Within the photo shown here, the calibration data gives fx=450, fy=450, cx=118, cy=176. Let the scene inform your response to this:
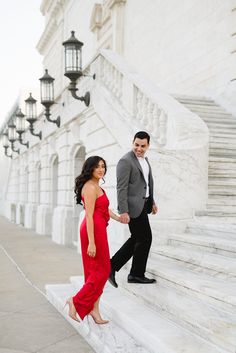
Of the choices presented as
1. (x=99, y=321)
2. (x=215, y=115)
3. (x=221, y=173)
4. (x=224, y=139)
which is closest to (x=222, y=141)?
(x=224, y=139)

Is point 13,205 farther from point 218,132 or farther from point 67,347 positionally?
point 67,347

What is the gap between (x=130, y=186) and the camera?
4910mm

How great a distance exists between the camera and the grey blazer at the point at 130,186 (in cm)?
479

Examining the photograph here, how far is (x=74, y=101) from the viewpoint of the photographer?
11969mm

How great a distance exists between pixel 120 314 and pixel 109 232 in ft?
10.0

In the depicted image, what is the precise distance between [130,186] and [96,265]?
0.96 meters

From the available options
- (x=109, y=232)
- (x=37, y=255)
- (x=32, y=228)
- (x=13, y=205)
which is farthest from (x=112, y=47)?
(x=109, y=232)

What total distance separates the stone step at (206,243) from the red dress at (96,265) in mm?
1277

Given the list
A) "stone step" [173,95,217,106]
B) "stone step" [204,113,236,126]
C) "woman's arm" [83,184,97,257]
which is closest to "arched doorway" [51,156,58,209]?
"stone step" [173,95,217,106]

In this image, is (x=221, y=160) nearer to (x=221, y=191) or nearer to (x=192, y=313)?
(x=221, y=191)

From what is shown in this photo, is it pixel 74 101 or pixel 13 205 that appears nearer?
pixel 74 101

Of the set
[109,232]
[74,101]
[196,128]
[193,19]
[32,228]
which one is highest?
[193,19]

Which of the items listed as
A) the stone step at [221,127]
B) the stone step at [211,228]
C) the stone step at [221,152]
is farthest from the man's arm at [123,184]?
the stone step at [221,127]

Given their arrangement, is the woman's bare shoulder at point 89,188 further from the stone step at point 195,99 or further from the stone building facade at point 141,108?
the stone step at point 195,99
